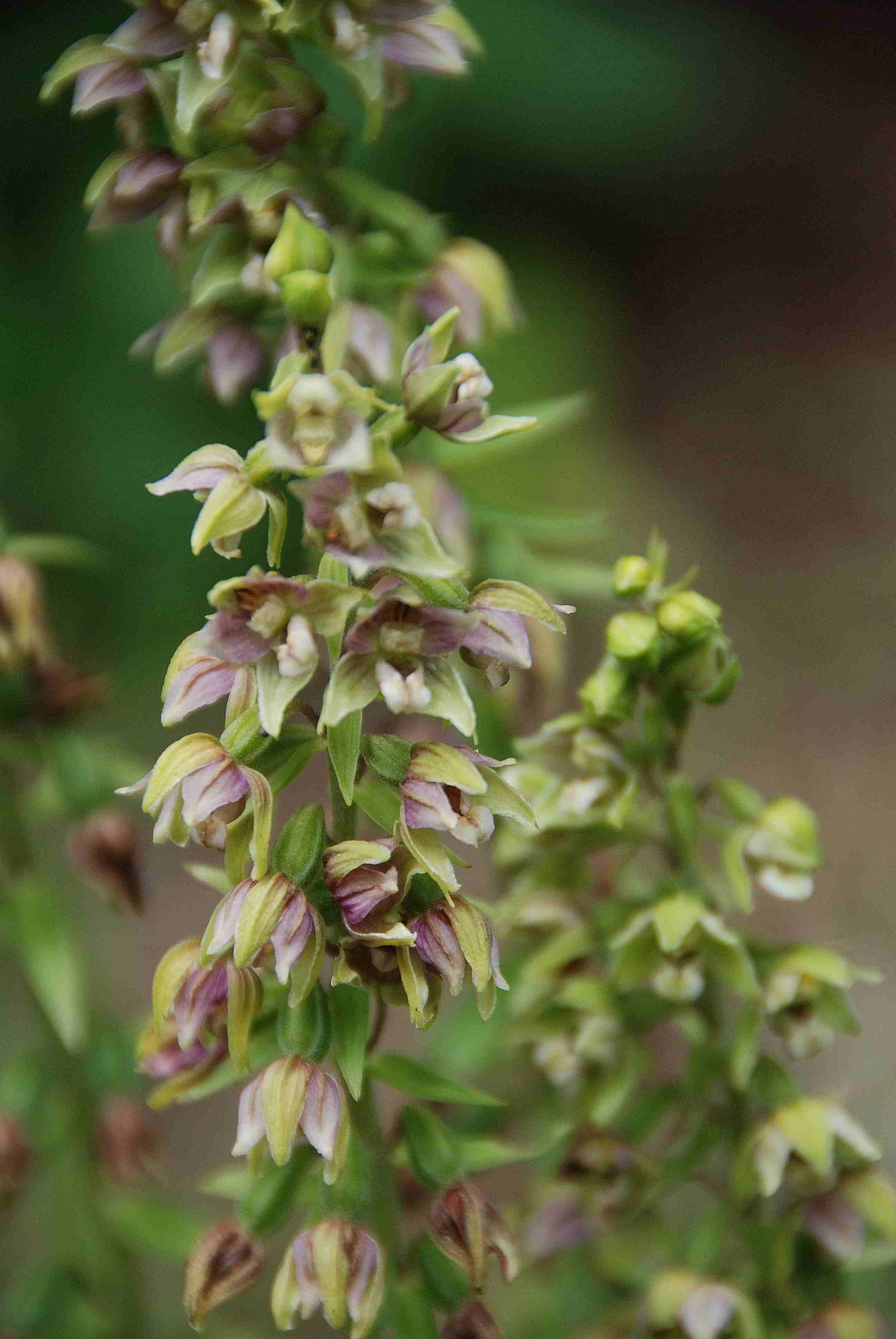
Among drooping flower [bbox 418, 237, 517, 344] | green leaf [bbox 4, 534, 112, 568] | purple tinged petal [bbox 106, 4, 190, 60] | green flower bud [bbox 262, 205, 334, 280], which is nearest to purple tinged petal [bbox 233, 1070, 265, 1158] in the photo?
green flower bud [bbox 262, 205, 334, 280]

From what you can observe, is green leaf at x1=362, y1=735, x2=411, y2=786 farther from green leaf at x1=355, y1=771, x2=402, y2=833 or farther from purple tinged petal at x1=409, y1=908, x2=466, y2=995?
purple tinged petal at x1=409, y1=908, x2=466, y2=995

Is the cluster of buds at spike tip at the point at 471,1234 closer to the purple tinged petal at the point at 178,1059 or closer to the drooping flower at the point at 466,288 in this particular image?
the purple tinged petal at the point at 178,1059

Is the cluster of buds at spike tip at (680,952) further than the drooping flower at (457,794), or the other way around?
the cluster of buds at spike tip at (680,952)

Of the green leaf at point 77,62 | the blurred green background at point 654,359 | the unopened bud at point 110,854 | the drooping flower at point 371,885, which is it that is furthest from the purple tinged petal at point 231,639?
the blurred green background at point 654,359

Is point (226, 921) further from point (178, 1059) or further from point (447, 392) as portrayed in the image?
point (447, 392)

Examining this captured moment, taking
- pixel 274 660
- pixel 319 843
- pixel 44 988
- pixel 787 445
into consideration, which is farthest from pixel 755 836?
pixel 787 445

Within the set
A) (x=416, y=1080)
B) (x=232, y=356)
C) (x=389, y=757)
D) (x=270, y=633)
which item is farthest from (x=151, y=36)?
(x=416, y=1080)
